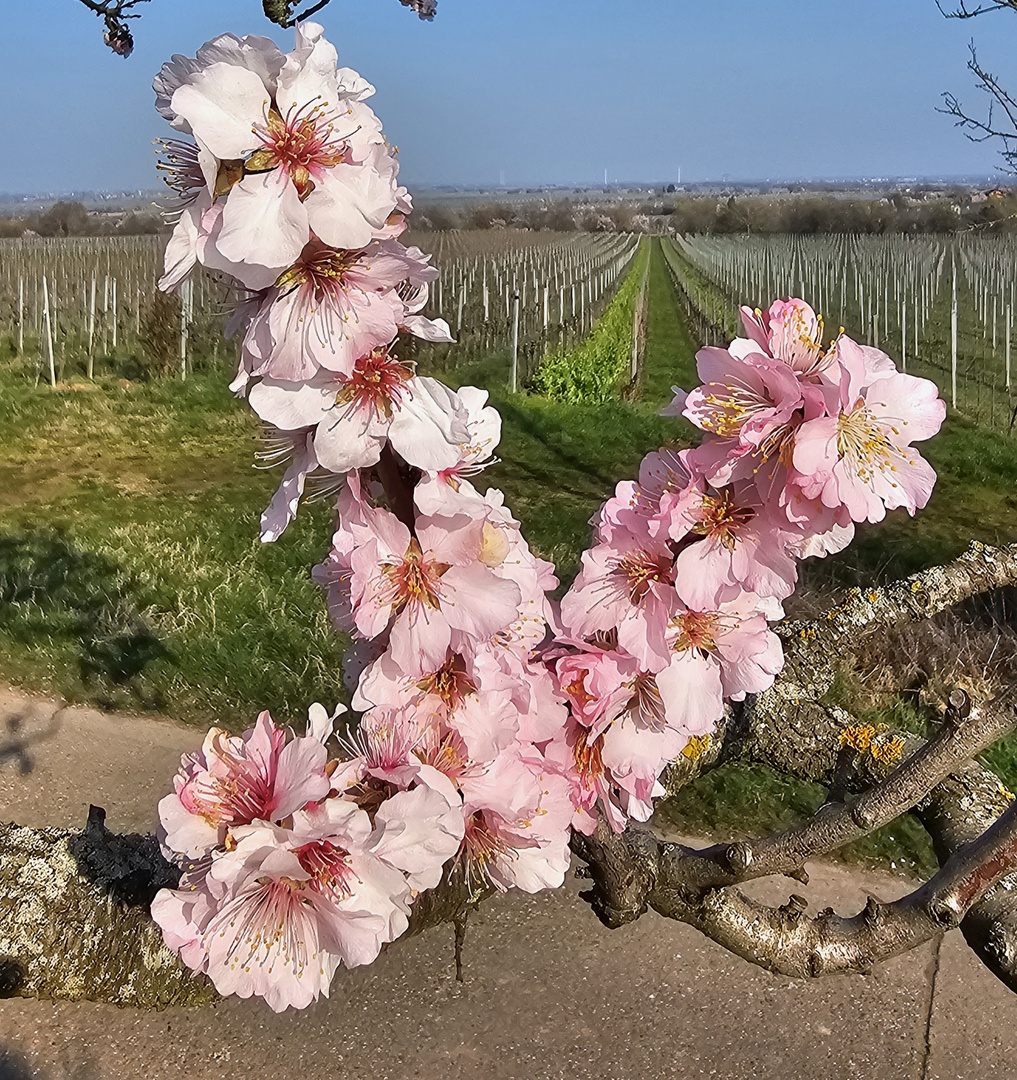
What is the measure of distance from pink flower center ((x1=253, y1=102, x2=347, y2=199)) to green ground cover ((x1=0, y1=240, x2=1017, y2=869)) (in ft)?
8.73

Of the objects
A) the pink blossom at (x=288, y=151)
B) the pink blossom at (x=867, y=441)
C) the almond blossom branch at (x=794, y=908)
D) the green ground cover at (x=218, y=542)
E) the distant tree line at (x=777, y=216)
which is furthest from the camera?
the distant tree line at (x=777, y=216)

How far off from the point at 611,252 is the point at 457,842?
4697cm

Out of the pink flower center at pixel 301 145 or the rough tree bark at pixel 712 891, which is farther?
the rough tree bark at pixel 712 891

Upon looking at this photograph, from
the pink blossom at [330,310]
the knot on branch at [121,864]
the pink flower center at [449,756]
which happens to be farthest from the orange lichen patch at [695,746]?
the pink blossom at [330,310]

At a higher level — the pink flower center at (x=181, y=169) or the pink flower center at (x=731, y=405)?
the pink flower center at (x=181, y=169)

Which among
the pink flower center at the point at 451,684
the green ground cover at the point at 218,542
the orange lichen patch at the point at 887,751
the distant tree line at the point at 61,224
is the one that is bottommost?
the green ground cover at the point at 218,542

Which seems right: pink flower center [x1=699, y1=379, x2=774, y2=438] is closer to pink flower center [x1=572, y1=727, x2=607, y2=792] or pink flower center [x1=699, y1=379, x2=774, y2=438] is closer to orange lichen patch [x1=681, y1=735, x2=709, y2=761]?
pink flower center [x1=572, y1=727, x2=607, y2=792]

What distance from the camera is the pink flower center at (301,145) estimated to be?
2.95 feet

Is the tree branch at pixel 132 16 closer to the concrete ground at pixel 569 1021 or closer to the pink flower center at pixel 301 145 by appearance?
the pink flower center at pixel 301 145

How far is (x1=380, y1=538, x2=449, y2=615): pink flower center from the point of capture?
3.51ft

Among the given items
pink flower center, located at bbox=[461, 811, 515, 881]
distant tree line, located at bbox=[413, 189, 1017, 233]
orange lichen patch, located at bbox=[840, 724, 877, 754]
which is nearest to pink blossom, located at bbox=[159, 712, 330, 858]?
pink flower center, located at bbox=[461, 811, 515, 881]

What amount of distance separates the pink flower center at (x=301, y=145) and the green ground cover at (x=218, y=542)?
8.73ft

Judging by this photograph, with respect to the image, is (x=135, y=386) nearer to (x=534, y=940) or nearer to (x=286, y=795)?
(x=534, y=940)

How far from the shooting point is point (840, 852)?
13.3ft
